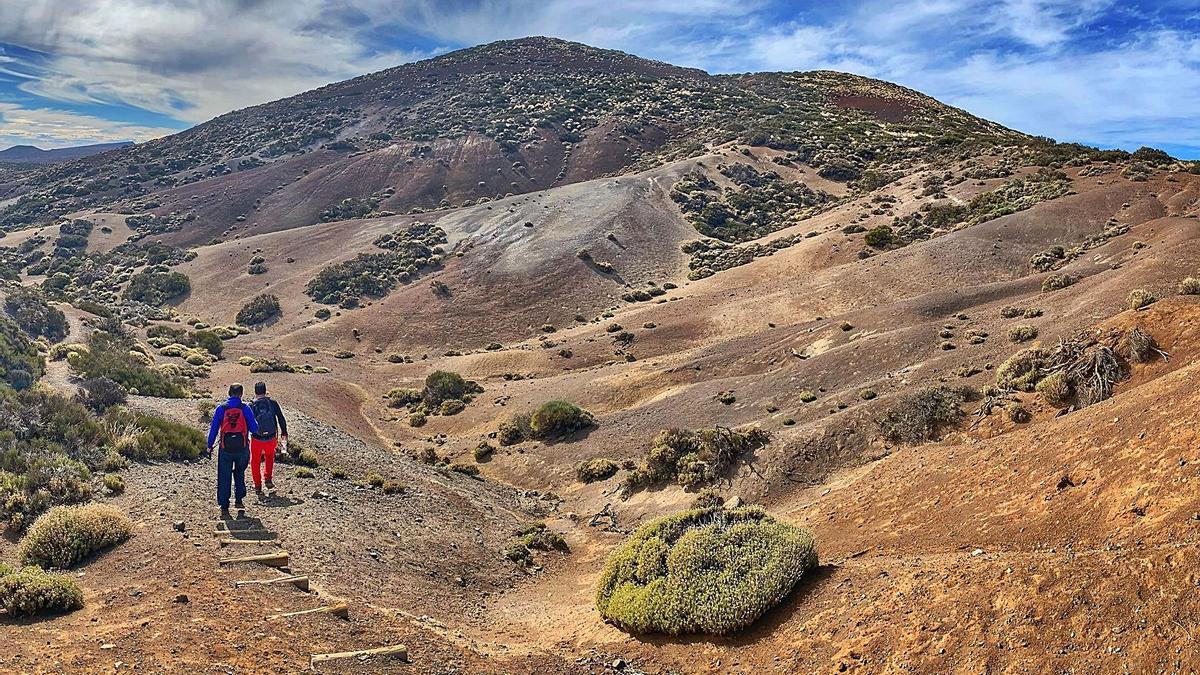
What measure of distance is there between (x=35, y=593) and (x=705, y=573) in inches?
274

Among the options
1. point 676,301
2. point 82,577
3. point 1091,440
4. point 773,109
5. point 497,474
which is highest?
point 773,109

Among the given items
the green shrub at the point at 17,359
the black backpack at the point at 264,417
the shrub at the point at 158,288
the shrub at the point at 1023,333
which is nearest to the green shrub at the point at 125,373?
the green shrub at the point at 17,359

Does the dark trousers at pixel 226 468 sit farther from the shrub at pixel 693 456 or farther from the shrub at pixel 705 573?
the shrub at pixel 693 456

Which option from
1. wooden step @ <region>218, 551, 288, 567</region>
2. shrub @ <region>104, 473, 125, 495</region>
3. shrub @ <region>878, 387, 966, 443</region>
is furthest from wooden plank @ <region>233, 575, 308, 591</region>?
shrub @ <region>878, 387, 966, 443</region>

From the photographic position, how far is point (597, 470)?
58.7 ft

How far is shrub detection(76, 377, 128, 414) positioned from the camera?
1524cm

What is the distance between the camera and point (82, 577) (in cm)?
787

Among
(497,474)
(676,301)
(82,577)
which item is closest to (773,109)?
(676,301)

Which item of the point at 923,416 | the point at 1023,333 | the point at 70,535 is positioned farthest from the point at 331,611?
the point at 1023,333

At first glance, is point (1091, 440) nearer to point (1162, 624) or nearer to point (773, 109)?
point (1162, 624)

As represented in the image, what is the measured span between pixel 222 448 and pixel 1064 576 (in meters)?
10.8

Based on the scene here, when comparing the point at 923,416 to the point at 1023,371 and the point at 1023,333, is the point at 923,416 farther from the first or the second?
the point at 1023,333

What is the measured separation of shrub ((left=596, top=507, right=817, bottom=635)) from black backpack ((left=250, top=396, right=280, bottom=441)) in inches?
244

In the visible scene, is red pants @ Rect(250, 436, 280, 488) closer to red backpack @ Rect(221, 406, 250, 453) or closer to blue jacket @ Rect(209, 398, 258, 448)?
blue jacket @ Rect(209, 398, 258, 448)
